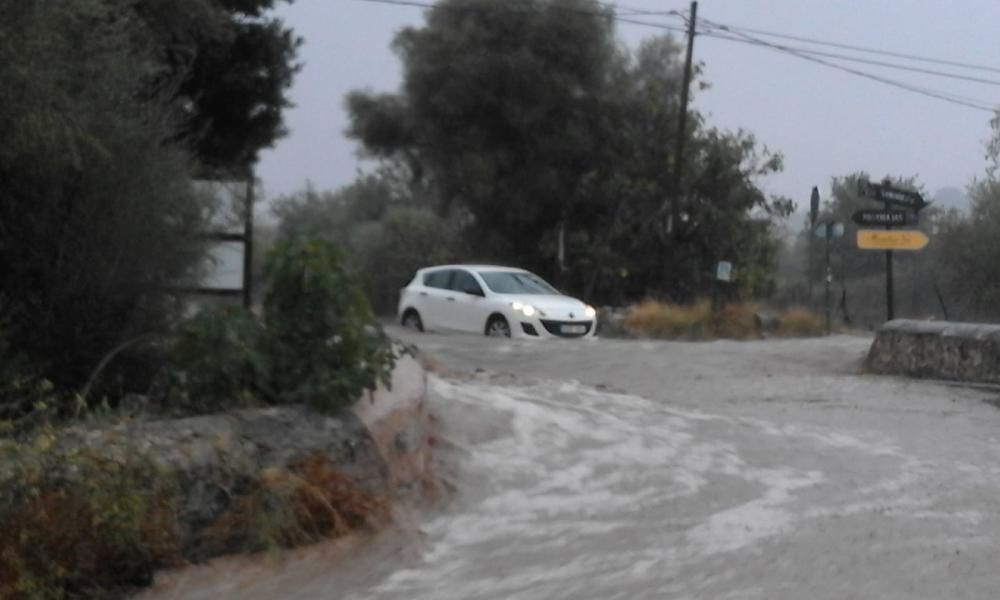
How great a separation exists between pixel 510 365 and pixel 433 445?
8.61 m

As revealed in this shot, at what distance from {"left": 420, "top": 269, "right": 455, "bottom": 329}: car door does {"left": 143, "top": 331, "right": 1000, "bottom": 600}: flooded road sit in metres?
10.4

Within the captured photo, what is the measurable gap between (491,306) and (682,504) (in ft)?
50.9

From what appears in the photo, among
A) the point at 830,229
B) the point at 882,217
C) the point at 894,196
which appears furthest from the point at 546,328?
the point at 894,196

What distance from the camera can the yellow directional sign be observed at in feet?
83.0

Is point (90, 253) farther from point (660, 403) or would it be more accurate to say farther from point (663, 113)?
point (663, 113)

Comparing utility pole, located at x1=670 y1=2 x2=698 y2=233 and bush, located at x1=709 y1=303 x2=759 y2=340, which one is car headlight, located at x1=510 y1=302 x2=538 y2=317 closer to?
bush, located at x1=709 y1=303 x2=759 y2=340

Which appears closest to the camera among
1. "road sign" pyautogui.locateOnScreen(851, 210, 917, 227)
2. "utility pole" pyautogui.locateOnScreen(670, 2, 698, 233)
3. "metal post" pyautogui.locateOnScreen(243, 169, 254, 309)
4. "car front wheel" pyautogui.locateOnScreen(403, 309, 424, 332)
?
"metal post" pyautogui.locateOnScreen(243, 169, 254, 309)

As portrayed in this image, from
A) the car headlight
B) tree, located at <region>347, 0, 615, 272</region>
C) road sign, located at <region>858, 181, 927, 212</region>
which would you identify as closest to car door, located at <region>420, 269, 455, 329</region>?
the car headlight

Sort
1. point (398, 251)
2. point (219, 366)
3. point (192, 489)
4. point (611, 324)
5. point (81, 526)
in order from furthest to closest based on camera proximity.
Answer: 1. point (398, 251)
2. point (611, 324)
3. point (219, 366)
4. point (192, 489)
5. point (81, 526)

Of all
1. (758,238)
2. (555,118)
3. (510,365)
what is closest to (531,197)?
(555,118)

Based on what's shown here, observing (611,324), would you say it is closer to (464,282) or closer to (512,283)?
(512,283)

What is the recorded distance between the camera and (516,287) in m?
26.0

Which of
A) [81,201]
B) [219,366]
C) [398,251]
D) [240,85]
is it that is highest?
[240,85]

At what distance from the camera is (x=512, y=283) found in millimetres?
26031
